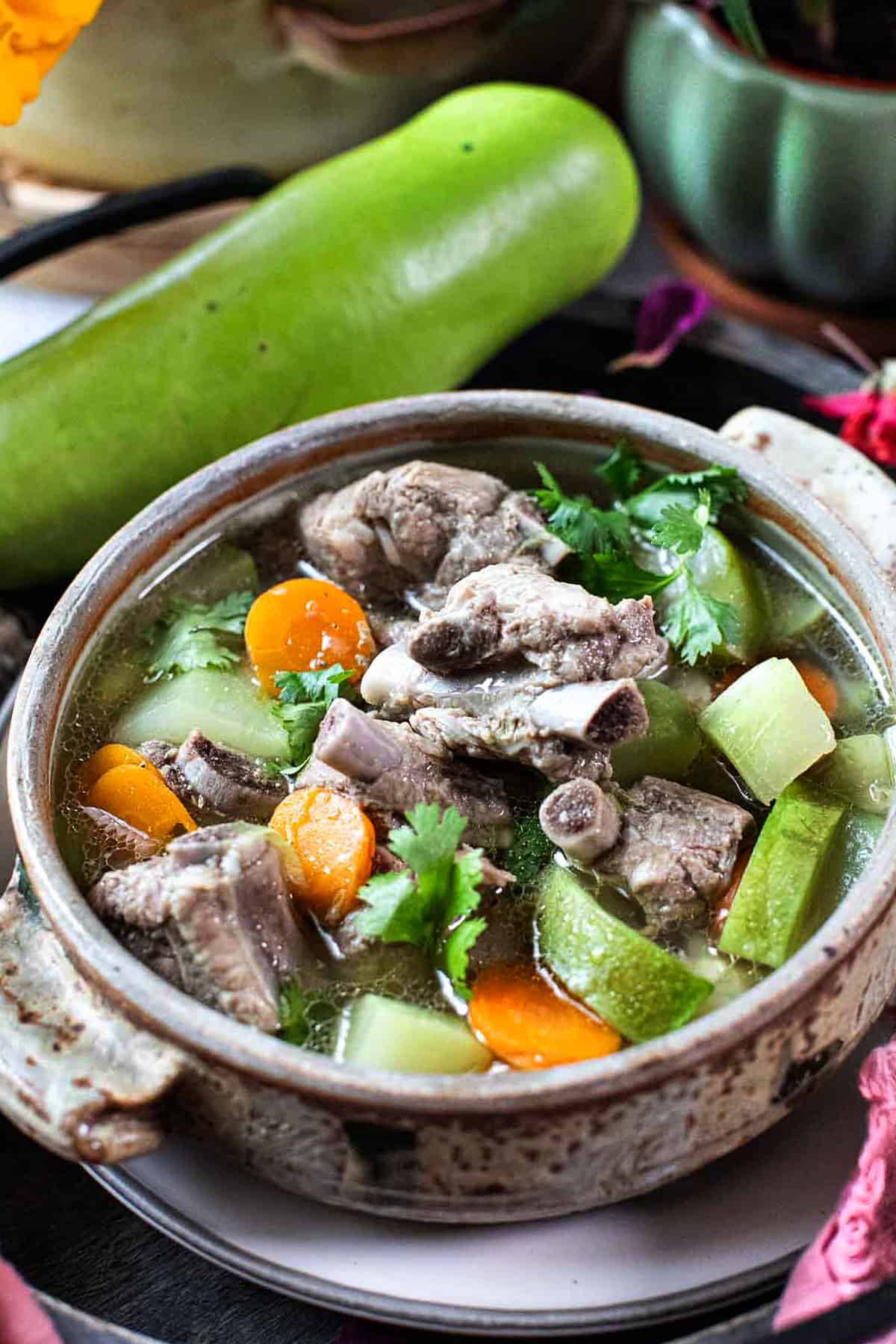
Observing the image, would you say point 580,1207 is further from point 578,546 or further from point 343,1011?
point 578,546

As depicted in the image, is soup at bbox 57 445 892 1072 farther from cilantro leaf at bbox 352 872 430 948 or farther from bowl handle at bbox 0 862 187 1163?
bowl handle at bbox 0 862 187 1163

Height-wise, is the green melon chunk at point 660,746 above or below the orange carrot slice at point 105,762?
below

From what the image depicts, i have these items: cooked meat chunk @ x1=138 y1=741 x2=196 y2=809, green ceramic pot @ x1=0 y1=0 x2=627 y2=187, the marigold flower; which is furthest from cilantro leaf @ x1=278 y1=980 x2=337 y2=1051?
green ceramic pot @ x1=0 y1=0 x2=627 y2=187

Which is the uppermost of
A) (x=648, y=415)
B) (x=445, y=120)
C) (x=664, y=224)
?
(x=445, y=120)

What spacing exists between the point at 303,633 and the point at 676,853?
0.70 meters

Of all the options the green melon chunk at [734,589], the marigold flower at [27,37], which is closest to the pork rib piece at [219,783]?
the green melon chunk at [734,589]

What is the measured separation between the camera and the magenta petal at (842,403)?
2.83m

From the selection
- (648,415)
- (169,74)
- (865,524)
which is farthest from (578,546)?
(169,74)

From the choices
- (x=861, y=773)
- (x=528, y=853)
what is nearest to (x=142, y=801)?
(x=528, y=853)

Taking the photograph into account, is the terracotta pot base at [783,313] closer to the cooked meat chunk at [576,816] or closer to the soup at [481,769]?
the soup at [481,769]

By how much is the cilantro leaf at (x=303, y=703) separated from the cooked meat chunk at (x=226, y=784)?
63 millimetres

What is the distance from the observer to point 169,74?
11.1 feet

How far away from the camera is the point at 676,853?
1.85m

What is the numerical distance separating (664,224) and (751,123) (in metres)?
0.70
